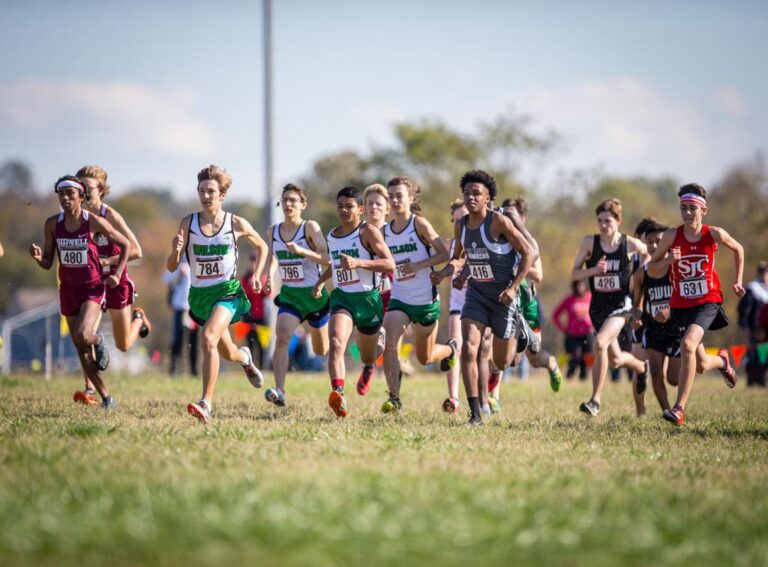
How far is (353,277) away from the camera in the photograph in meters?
10.7

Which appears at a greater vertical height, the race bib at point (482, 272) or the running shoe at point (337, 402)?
the race bib at point (482, 272)

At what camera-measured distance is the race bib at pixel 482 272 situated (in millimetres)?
10109

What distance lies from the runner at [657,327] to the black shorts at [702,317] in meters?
0.22

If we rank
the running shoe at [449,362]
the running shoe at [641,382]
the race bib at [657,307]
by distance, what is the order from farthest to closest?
the running shoe at [641,382], the running shoe at [449,362], the race bib at [657,307]

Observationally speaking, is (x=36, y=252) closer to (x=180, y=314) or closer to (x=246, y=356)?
(x=246, y=356)

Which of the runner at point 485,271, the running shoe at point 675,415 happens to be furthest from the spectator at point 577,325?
the runner at point 485,271

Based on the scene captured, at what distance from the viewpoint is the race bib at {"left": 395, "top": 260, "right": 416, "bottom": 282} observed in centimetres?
1113

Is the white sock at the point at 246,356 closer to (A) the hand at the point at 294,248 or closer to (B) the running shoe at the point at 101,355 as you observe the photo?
(A) the hand at the point at 294,248

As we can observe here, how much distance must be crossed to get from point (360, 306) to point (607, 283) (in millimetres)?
3147

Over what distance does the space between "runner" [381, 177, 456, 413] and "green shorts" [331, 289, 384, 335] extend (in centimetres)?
26

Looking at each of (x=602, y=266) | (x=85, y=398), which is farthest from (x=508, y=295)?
(x=85, y=398)

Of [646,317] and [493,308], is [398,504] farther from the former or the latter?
[646,317]

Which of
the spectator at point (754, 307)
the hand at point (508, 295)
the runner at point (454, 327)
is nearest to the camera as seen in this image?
the hand at point (508, 295)

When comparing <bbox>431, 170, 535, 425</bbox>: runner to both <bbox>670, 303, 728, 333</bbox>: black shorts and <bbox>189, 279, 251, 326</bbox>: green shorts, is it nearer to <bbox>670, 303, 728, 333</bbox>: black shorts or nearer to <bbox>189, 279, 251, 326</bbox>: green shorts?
<bbox>670, 303, 728, 333</bbox>: black shorts
